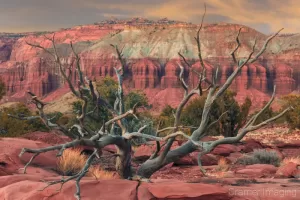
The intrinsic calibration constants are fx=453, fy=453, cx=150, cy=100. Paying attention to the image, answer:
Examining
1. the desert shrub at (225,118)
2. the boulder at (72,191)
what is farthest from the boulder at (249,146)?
the boulder at (72,191)

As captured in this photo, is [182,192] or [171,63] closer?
[182,192]

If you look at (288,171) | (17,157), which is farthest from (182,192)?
(17,157)

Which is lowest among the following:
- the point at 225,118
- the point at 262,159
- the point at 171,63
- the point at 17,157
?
the point at 225,118

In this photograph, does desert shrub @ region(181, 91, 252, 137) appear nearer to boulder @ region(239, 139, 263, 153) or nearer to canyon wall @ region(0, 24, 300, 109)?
boulder @ region(239, 139, 263, 153)

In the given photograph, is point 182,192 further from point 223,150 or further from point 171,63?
point 171,63

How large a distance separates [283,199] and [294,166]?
5210 mm

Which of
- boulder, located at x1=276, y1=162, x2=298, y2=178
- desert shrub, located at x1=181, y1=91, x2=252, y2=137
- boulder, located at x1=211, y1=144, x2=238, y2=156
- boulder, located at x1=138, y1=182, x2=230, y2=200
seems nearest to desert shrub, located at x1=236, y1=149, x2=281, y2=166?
boulder, located at x1=211, y1=144, x2=238, y2=156

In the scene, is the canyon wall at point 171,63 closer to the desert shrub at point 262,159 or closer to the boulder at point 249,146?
the boulder at point 249,146

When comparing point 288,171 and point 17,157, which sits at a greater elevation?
point 288,171

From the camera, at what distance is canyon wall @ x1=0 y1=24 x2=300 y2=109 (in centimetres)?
13150

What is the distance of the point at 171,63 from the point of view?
137625 millimetres

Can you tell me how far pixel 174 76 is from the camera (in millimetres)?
135000

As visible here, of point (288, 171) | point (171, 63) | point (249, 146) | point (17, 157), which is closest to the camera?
point (288, 171)

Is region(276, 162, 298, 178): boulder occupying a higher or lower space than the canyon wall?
lower
